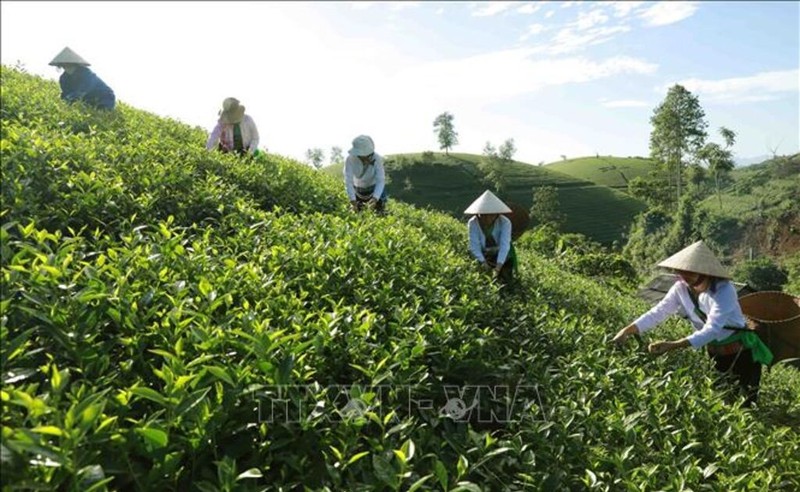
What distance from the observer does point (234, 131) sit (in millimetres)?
7484

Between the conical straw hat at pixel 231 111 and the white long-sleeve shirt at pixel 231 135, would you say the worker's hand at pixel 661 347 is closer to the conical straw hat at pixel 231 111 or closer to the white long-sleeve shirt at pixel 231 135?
the white long-sleeve shirt at pixel 231 135

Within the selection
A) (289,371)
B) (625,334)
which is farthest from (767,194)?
(289,371)

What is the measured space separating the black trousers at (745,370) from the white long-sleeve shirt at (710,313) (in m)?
0.25

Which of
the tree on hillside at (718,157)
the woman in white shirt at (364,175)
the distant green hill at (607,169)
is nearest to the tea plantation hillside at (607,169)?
the distant green hill at (607,169)

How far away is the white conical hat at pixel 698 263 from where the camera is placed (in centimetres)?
411

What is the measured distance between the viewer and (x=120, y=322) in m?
2.26

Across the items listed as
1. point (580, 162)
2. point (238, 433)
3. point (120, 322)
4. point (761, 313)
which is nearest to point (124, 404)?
point (238, 433)

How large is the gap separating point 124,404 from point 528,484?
154 centimetres

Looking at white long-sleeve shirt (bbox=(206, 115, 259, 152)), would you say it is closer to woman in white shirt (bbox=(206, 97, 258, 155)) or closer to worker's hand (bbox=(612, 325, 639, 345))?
woman in white shirt (bbox=(206, 97, 258, 155))

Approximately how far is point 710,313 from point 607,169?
114 m

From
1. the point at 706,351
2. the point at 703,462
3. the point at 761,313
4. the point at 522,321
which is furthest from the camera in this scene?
the point at 761,313

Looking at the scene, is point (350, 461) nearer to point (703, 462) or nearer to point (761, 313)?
point (703, 462)

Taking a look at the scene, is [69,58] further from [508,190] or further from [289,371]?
[508,190]

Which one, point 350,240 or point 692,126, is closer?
point 350,240
